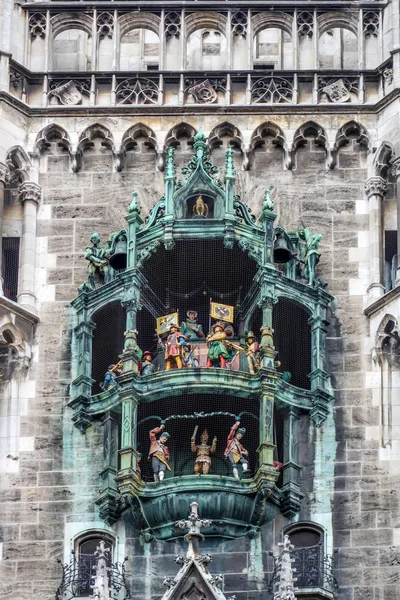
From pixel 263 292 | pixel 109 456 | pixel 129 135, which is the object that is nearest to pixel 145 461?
pixel 109 456

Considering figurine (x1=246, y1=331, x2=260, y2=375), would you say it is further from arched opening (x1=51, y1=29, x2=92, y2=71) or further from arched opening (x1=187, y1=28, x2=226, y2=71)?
arched opening (x1=51, y1=29, x2=92, y2=71)

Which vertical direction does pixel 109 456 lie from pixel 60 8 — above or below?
below

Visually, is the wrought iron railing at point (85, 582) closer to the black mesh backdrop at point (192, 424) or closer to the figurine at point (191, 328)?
the black mesh backdrop at point (192, 424)

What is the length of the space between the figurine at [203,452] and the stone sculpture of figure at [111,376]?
47.9 inches

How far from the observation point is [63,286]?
35.4 m

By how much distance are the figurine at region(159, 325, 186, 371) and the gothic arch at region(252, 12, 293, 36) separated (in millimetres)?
4942

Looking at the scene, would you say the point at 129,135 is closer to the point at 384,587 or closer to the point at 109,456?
the point at 109,456

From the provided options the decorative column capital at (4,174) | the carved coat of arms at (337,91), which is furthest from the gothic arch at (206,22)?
the decorative column capital at (4,174)

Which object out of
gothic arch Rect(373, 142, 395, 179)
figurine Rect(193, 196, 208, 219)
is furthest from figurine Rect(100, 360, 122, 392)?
gothic arch Rect(373, 142, 395, 179)

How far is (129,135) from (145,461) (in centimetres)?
483

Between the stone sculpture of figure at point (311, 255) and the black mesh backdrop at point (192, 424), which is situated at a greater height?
the stone sculpture of figure at point (311, 255)

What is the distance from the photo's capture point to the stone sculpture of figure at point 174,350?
1345 inches

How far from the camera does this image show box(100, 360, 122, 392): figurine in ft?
112

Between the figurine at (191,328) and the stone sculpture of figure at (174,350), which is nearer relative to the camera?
the stone sculpture of figure at (174,350)
